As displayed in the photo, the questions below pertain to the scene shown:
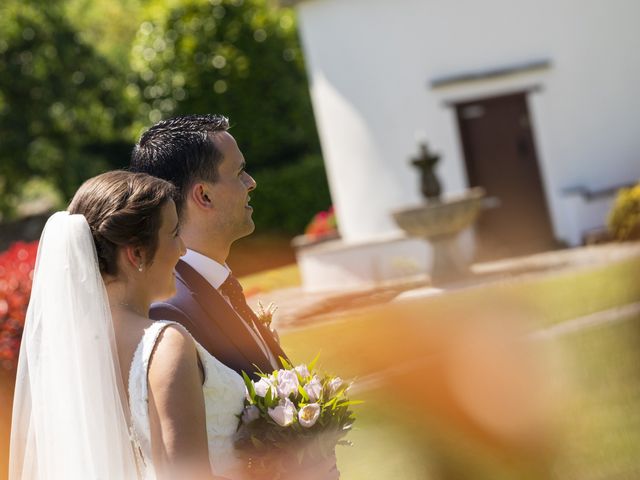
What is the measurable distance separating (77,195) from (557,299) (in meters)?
10.4

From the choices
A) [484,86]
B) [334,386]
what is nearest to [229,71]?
[484,86]

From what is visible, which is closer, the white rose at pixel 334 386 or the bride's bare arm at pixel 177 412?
the bride's bare arm at pixel 177 412

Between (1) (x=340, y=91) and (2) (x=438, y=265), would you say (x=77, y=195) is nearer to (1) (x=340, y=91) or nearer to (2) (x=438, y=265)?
(2) (x=438, y=265)

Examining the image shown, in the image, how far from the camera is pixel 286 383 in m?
3.16

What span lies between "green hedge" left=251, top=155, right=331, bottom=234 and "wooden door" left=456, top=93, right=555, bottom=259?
25.7ft

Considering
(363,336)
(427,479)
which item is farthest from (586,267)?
(427,479)

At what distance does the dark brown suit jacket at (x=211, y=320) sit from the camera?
3133 millimetres

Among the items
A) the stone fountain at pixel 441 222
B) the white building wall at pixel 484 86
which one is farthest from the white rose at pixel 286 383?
the white building wall at pixel 484 86

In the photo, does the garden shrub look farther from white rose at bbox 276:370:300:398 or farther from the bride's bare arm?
the bride's bare arm

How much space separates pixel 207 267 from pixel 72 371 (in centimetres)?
50

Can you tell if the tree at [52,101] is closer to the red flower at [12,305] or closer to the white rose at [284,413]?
the red flower at [12,305]

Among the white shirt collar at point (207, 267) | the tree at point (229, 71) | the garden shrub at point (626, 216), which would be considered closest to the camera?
the white shirt collar at point (207, 267)

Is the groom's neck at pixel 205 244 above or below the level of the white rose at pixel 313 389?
above

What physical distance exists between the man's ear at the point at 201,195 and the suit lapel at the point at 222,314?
0.60 ft
